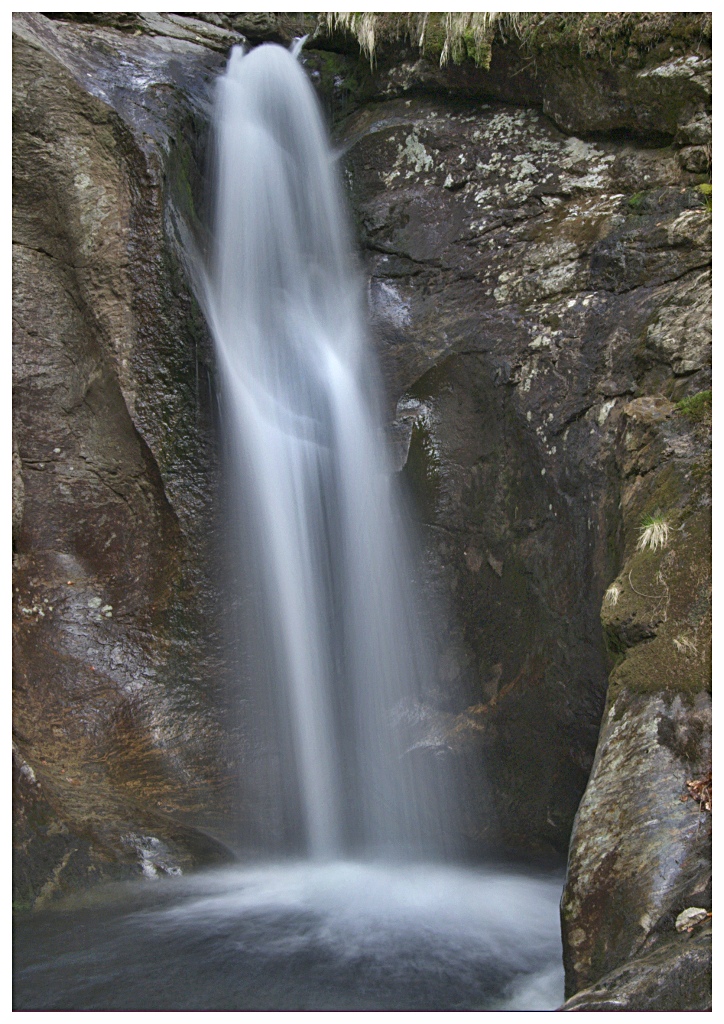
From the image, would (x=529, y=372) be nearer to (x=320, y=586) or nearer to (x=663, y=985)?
(x=320, y=586)

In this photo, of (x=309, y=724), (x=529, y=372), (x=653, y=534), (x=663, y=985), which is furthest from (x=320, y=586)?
(x=663, y=985)

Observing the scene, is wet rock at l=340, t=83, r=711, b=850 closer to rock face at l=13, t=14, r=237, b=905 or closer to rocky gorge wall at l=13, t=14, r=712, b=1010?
rocky gorge wall at l=13, t=14, r=712, b=1010

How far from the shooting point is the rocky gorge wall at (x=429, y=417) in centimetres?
543

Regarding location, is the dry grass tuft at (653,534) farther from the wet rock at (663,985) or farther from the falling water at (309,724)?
the falling water at (309,724)

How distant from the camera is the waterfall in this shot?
5.88 m

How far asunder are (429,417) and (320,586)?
157cm

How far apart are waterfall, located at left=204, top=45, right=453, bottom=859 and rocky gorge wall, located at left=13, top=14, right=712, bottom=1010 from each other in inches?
9.2

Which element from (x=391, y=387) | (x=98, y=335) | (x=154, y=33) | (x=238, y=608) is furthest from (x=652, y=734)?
(x=154, y=33)

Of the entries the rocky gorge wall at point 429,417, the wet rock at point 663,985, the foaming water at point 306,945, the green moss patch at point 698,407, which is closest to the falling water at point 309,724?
the foaming water at point 306,945

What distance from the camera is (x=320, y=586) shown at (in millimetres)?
6078

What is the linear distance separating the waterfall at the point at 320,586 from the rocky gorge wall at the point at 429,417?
0.23m

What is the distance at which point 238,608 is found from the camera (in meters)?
5.98

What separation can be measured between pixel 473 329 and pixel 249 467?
204 cm
